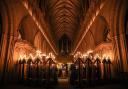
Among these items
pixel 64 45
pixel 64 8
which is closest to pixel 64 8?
pixel 64 8

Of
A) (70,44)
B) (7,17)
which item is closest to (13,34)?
(7,17)

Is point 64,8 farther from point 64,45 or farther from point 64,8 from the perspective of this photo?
point 64,45

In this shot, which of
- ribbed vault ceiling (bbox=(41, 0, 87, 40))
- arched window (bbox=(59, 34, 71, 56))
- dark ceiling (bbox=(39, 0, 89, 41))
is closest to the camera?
dark ceiling (bbox=(39, 0, 89, 41))

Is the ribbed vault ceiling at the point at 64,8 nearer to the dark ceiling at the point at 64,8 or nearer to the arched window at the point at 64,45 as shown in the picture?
the dark ceiling at the point at 64,8

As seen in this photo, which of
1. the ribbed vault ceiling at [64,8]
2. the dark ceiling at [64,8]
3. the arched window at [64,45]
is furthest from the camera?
the arched window at [64,45]

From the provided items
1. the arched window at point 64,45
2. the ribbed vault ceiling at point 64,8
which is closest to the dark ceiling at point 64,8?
the ribbed vault ceiling at point 64,8

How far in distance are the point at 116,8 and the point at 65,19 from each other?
18303 mm

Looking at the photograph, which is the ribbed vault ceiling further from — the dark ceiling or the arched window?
the arched window

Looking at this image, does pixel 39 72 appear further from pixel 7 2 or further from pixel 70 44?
pixel 70 44

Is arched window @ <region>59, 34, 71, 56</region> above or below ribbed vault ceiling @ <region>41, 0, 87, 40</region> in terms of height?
below

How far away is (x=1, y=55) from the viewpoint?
7.87m

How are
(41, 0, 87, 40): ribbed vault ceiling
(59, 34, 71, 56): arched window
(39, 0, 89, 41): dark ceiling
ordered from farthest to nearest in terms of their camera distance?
1. (59, 34, 71, 56): arched window
2. (41, 0, 87, 40): ribbed vault ceiling
3. (39, 0, 89, 41): dark ceiling

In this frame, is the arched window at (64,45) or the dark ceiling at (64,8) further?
the arched window at (64,45)

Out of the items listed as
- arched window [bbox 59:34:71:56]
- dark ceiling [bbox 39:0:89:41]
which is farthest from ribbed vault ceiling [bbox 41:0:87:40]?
arched window [bbox 59:34:71:56]
